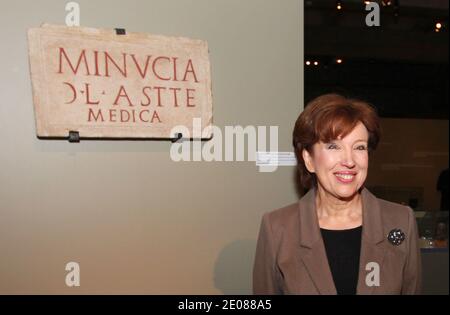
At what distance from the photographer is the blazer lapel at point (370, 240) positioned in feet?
4.14

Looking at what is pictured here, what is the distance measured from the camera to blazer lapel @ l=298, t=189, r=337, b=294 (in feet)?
4.17

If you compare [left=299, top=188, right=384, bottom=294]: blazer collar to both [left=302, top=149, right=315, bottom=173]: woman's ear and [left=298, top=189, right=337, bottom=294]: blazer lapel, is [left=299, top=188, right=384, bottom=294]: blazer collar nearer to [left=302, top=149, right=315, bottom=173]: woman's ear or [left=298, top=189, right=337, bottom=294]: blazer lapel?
[left=298, top=189, right=337, bottom=294]: blazer lapel

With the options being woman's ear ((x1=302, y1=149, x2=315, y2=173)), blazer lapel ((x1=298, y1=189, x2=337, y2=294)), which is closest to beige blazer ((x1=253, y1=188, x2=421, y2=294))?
blazer lapel ((x1=298, y1=189, x2=337, y2=294))

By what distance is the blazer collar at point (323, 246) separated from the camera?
1271 mm

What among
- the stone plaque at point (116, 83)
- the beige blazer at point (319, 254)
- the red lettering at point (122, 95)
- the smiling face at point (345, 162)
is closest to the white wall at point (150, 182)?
the stone plaque at point (116, 83)

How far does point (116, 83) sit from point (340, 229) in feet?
3.47

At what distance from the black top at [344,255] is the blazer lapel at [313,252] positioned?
0.12 ft

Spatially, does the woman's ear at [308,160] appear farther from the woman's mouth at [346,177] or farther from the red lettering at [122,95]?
the red lettering at [122,95]

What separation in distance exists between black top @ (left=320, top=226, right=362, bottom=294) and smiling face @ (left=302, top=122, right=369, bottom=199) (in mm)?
149

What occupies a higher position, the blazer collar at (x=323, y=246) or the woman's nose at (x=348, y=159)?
the woman's nose at (x=348, y=159)

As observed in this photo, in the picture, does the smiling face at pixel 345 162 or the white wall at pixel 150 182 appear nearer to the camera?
the smiling face at pixel 345 162

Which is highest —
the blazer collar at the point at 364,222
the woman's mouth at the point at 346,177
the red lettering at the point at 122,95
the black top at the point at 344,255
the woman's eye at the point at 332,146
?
the red lettering at the point at 122,95

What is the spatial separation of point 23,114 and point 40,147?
0.14 meters

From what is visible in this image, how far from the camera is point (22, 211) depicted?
57.0 inches
